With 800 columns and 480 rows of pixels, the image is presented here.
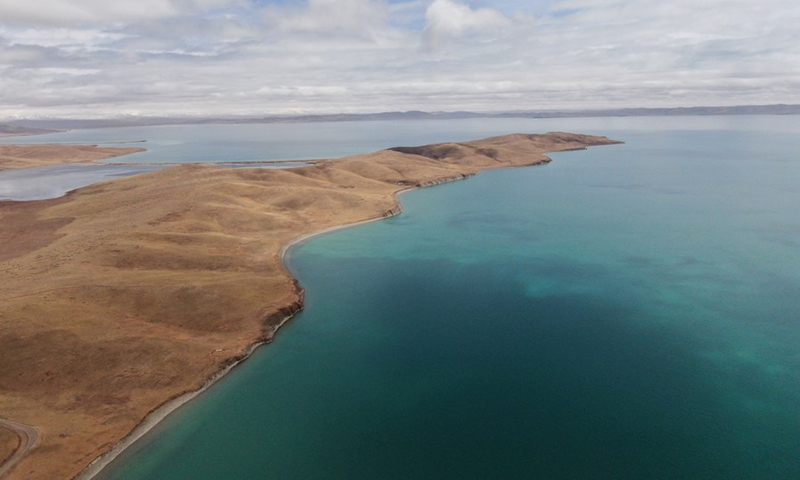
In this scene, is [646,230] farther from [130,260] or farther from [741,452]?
[130,260]

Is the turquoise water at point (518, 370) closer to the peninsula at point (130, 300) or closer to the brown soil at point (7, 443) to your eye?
the peninsula at point (130, 300)

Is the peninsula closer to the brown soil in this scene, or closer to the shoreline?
the brown soil

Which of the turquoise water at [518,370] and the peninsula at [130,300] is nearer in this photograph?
the turquoise water at [518,370]

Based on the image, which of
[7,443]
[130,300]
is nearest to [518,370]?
[7,443]

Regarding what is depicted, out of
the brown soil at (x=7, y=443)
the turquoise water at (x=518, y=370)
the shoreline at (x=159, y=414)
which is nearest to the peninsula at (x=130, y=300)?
the brown soil at (x=7, y=443)

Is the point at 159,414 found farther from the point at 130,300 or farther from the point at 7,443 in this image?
the point at 130,300

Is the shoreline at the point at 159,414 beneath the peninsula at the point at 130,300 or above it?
beneath

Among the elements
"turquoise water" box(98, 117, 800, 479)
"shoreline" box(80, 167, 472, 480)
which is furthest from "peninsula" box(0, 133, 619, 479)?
"turquoise water" box(98, 117, 800, 479)
